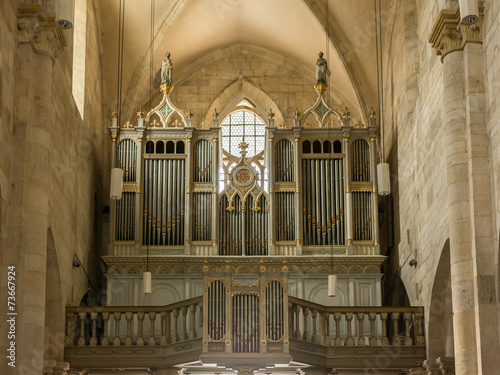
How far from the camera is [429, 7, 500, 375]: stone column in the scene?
1733cm

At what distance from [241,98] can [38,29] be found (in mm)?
12374

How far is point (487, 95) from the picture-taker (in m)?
18.1

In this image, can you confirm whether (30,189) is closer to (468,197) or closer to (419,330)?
(468,197)

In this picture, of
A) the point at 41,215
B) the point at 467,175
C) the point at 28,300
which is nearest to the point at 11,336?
the point at 28,300

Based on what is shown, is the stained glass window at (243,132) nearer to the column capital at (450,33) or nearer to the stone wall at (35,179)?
the stone wall at (35,179)

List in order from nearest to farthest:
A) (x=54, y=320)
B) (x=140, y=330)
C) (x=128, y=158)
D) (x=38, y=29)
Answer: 1. (x=38, y=29)
2. (x=54, y=320)
3. (x=140, y=330)
4. (x=128, y=158)

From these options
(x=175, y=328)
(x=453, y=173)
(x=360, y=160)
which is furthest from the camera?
(x=360, y=160)

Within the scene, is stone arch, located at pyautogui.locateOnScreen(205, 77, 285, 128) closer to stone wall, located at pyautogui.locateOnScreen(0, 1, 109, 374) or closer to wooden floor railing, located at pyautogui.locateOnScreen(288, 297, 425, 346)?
stone wall, located at pyautogui.locateOnScreen(0, 1, 109, 374)

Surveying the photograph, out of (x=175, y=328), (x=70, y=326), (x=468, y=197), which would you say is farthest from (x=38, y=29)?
(x=468, y=197)

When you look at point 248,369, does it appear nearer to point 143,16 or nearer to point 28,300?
point 28,300

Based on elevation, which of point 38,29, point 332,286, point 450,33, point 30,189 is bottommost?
point 332,286

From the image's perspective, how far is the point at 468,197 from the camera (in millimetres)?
18297

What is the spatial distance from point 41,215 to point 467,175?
7.41m

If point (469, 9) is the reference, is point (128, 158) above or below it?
below
